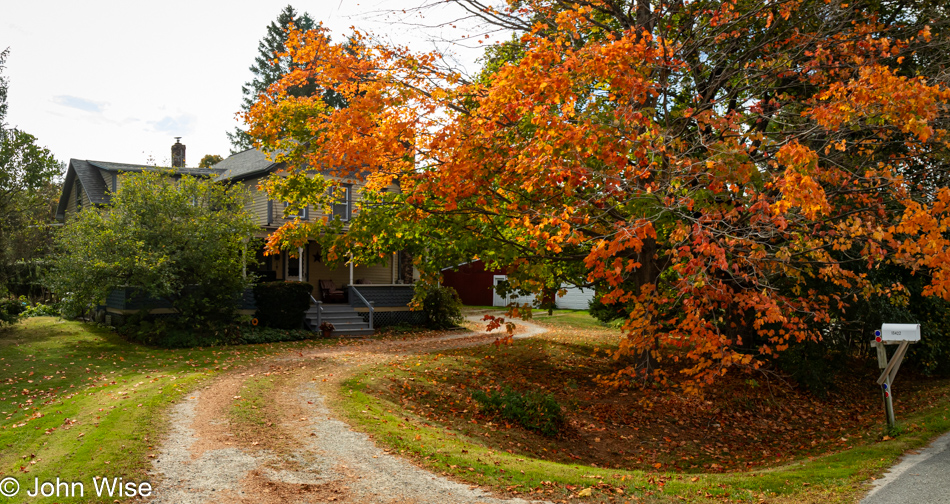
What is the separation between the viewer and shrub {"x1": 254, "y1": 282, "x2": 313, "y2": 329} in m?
18.2

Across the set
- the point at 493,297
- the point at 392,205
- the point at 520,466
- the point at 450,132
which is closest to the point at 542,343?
the point at 392,205

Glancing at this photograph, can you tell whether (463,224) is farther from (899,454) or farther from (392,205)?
(899,454)

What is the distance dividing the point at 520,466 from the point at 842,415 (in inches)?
353

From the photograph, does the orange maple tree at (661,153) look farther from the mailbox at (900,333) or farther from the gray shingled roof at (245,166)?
the gray shingled roof at (245,166)

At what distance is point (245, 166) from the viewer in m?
25.2

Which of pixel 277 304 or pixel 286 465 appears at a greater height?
pixel 277 304

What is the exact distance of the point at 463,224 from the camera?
1073 centimetres

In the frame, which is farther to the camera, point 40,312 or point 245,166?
point 245,166

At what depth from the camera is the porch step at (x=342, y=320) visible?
1936 cm

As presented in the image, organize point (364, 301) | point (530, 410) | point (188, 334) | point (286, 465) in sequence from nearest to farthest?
point (286, 465) < point (530, 410) < point (188, 334) < point (364, 301)

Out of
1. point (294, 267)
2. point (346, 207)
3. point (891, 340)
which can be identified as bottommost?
point (891, 340)

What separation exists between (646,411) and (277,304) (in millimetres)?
11803

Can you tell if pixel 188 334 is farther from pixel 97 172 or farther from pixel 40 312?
pixel 97 172

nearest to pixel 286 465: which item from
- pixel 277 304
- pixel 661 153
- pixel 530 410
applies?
pixel 530 410
